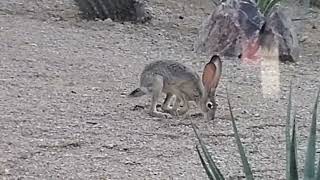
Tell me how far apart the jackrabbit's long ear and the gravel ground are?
0.92ft

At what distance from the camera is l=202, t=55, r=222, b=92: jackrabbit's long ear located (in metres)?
5.82

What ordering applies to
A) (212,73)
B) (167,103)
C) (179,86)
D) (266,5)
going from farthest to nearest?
1. (266,5)
2. (167,103)
3. (179,86)
4. (212,73)

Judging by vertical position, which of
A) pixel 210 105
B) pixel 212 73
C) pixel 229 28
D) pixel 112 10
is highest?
pixel 212 73

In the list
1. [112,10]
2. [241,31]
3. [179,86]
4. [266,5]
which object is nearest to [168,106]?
[179,86]

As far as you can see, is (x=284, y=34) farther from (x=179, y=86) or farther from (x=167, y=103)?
(x=179, y=86)

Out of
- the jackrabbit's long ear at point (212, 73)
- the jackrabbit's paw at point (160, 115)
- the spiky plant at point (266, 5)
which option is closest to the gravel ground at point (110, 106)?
the jackrabbit's paw at point (160, 115)

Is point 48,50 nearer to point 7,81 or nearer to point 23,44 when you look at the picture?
point 23,44

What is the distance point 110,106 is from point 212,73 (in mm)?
931

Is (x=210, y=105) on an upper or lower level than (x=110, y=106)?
upper

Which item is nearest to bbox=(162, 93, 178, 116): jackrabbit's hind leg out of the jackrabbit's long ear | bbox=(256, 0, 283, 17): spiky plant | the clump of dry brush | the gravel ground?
the gravel ground

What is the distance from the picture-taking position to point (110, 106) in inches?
258

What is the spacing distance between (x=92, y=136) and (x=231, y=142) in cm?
89

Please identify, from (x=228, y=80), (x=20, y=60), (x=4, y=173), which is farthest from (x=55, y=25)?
(x=4, y=173)

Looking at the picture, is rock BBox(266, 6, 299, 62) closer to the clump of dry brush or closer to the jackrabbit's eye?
the clump of dry brush
